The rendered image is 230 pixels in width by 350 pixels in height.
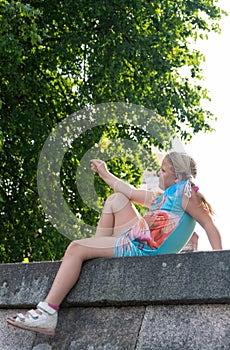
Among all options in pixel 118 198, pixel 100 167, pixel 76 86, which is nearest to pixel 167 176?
pixel 118 198

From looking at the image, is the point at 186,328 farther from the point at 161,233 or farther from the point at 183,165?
the point at 183,165

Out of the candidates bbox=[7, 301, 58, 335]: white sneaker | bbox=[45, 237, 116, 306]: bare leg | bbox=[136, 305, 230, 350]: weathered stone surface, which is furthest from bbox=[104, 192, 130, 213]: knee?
bbox=[136, 305, 230, 350]: weathered stone surface

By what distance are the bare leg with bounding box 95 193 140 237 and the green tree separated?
26.5ft

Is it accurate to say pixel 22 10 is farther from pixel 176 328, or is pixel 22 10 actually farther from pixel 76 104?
pixel 176 328

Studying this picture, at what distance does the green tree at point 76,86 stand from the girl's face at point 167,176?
319 inches

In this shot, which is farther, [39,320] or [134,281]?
[39,320]

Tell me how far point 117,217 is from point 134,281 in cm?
80

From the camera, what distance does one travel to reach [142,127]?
13.0m

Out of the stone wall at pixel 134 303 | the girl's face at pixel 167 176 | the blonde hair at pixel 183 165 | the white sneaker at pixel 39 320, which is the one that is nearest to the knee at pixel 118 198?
the girl's face at pixel 167 176

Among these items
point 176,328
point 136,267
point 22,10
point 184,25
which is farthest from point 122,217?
point 184,25

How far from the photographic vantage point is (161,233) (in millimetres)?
4340

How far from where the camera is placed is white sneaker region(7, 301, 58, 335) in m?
4.01

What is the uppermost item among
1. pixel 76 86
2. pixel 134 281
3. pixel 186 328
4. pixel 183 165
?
pixel 76 86

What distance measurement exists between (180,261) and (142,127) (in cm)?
945
